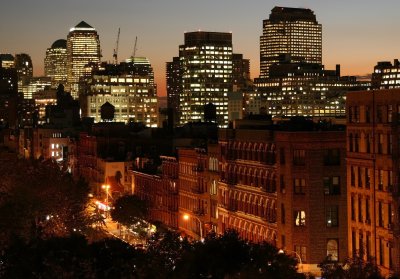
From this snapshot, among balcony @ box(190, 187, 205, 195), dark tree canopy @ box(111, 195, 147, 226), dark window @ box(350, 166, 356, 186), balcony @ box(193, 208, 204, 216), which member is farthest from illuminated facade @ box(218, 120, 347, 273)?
dark tree canopy @ box(111, 195, 147, 226)

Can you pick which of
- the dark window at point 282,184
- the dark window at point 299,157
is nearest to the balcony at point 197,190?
the dark window at point 282,184

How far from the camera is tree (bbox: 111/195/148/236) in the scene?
426 ft

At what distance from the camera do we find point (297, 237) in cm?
9012

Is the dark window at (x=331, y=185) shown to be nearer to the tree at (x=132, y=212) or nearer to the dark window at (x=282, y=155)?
the dark window at (x=282, y=155)

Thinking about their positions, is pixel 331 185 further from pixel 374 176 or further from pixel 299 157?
pixel 374 176

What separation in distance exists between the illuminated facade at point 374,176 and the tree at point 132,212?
49.2m

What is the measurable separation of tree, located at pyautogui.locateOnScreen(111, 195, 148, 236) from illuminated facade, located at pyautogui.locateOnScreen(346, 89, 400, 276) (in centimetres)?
4916

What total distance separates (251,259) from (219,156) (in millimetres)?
43349

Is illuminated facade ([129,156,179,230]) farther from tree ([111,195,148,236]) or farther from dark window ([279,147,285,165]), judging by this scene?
dark window ([279,147,285,165])

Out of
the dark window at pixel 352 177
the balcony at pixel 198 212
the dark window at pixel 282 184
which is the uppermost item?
the dark window at pixel 352 177

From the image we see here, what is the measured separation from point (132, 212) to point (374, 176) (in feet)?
178

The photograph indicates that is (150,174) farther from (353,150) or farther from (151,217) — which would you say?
(353,150)

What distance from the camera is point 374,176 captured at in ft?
263

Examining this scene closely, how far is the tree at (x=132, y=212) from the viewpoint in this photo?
5108 inches
